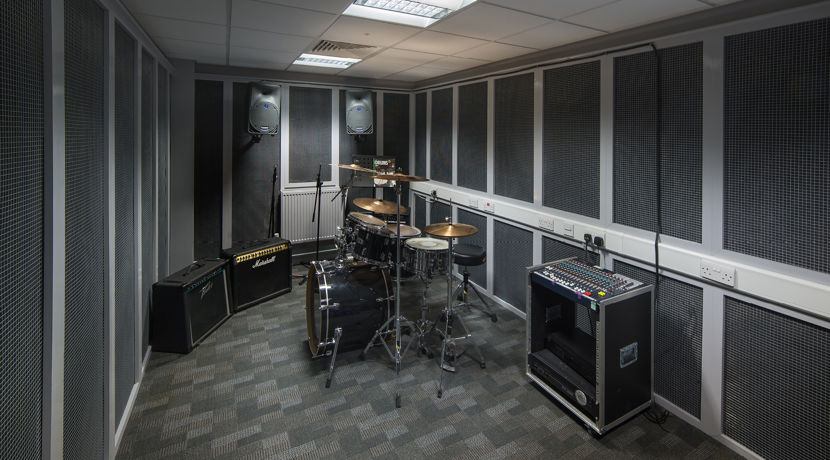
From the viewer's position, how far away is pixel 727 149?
7.15 ft

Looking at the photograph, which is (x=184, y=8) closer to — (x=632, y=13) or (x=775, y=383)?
(x=632, y=13)

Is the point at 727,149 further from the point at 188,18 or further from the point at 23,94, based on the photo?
the point at 188,18

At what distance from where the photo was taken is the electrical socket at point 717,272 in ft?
7.06

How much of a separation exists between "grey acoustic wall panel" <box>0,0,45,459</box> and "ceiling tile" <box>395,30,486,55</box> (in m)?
2.27

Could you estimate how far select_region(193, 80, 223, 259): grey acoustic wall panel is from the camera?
4637 mm

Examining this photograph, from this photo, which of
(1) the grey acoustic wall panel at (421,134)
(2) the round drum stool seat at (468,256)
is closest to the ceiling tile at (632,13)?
(2) the round drum stool seat at (468,256)

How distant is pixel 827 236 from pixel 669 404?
1289 millimetres

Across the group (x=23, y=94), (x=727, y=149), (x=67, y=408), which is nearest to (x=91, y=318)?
(x=67, y=408)

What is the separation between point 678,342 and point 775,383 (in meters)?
0.49

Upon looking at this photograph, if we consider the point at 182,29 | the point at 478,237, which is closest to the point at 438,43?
the point at 182,29

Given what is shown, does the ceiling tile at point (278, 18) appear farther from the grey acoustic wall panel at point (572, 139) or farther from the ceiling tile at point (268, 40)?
the grey acoustic wall panel at point (572, 139)

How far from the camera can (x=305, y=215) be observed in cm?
527

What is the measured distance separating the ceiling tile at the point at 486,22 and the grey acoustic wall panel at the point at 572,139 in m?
0.66

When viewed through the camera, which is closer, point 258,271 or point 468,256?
point 468,256
